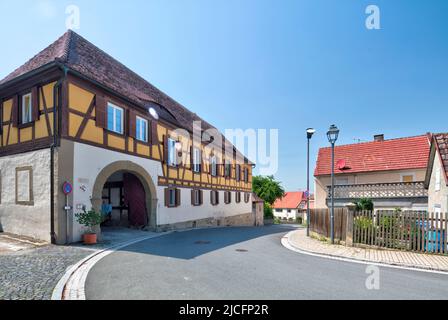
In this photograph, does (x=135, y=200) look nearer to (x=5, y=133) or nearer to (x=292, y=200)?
(x=5, y=133)

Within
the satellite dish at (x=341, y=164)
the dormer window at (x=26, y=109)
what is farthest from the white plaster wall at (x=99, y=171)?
the satellite dish at (x=341, y=164)

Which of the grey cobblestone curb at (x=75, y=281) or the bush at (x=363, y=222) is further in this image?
the bush at (x=363, y=222)

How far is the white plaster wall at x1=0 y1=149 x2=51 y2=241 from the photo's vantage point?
9820mm

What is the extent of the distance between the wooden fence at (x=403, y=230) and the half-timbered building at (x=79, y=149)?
1002cm

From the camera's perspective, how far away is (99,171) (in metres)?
11.3

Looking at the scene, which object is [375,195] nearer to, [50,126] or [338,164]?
[338,164]

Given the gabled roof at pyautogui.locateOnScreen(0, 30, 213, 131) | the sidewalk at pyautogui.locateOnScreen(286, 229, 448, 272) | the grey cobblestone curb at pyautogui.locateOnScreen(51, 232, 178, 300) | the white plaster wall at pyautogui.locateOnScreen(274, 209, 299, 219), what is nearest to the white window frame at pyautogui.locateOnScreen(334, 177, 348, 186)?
the sidewalk at pyautogui.locateOnScreen(286, 229, 448, 272)

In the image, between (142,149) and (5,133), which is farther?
(142,149)

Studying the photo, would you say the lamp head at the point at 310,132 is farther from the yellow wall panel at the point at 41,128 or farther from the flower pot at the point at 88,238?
the yellow wall panel at the point at 41,128

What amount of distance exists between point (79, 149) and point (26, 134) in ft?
8.30

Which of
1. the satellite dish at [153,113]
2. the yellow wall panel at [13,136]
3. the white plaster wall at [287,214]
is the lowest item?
the white plaster wall at [287,214]

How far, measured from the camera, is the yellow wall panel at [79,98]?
10.3m

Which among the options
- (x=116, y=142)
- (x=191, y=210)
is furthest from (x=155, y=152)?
(x=191, y=210)

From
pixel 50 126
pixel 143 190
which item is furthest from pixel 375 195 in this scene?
pixel 50 126
